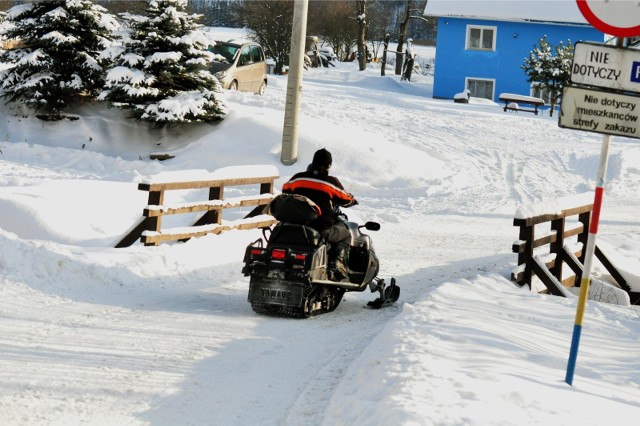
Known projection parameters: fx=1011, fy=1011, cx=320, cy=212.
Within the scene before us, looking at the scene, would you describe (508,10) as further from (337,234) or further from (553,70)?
(337,234)

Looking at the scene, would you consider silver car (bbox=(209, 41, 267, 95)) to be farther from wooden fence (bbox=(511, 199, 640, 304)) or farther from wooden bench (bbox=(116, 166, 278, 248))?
wooden bench (bbox=(116, 166, 278, 248))

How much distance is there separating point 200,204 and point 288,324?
4198 millimetres

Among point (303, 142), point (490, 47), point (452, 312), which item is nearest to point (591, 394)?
point (452, 312)

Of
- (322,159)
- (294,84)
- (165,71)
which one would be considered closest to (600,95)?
(322,159)

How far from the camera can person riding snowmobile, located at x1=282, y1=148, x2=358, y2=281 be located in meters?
10.4

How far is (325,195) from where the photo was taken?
34.1ft

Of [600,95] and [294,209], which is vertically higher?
[600,95]

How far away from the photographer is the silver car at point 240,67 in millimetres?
29016

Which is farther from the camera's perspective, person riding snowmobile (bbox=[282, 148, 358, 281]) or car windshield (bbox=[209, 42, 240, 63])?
car windshield (bbox=[209, 42, 240, 63])

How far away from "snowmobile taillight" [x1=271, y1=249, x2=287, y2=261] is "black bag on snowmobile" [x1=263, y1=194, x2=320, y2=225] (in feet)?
1.05

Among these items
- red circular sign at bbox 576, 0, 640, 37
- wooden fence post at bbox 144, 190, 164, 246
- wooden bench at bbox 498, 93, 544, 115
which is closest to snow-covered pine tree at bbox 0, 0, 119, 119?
wooden fence post at bbox 144, 190, 164, 246

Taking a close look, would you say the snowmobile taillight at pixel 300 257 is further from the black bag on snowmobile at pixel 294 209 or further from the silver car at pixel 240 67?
the silver car at pixel 240 67

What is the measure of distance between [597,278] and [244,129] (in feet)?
→ 33.7

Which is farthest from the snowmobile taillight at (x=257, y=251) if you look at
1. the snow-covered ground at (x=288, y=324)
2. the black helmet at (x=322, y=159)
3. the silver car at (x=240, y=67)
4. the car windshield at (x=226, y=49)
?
the car windshield at (x=226, y=49)
